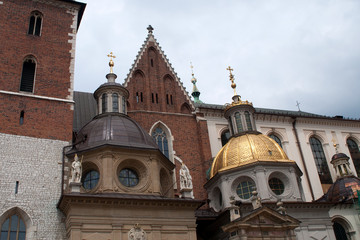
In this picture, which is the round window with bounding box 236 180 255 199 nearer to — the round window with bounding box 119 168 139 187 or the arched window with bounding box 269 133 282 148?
the round window with bounding box 119 168 139 187

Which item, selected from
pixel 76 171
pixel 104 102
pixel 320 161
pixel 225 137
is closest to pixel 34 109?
pixel 76 171

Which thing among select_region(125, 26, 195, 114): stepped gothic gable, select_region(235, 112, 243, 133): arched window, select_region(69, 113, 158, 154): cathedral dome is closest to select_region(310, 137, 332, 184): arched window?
select_region(235, 112, 243, 133): arched window

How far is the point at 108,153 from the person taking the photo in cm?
1747

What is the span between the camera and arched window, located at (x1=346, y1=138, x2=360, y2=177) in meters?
30.3

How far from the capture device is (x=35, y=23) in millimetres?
21406

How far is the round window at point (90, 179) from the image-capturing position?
17.5 metres

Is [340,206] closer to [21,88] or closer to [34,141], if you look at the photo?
[34,141]

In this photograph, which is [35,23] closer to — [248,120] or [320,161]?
[248,120]

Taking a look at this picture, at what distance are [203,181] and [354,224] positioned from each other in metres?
9.13

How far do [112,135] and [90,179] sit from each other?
7.65 feet

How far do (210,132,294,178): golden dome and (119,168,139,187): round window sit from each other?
5.99m

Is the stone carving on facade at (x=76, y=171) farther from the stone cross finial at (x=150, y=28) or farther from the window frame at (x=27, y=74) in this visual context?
the stone cross finial at (x=150, y=28)

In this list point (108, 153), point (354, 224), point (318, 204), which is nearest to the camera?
point (108, 153)

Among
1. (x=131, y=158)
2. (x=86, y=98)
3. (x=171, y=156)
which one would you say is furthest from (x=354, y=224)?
(x=86, y=98)
